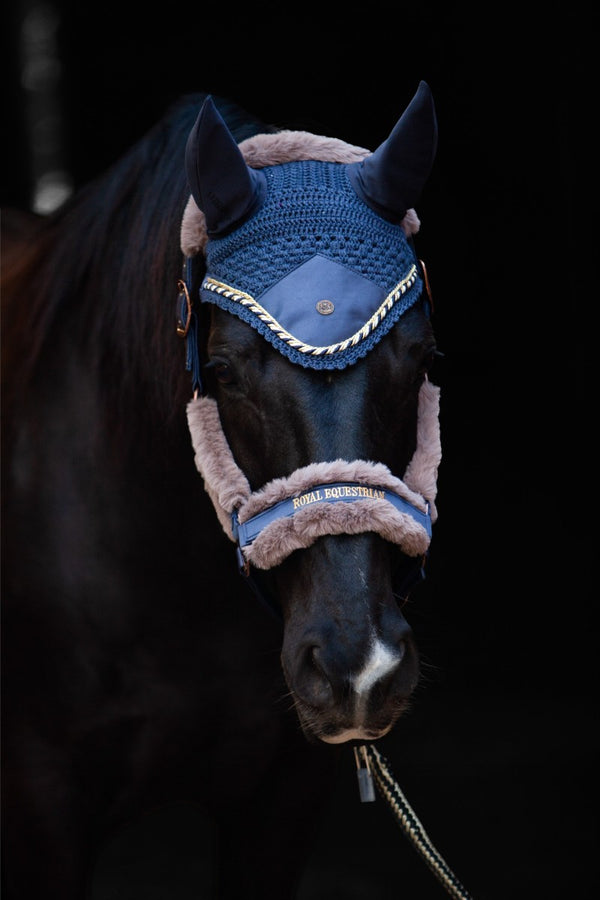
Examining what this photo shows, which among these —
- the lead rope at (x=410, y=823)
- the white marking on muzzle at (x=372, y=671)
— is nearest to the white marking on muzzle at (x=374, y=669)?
the white marking on muzzle at (x=372, y=671)

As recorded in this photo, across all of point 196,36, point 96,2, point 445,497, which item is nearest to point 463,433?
point 445,497

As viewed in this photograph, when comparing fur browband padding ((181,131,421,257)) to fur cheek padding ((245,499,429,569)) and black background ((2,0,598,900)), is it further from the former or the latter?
black background ((2,0,598,900))

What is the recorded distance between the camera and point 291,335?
1.59m

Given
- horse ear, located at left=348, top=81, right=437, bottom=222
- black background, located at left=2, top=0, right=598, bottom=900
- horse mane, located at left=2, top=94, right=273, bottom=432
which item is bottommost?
black background, located at left=2, top=0, right=598, bottom=900

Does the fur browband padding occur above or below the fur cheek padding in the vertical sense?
above

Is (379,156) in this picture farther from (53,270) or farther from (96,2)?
(96,2)

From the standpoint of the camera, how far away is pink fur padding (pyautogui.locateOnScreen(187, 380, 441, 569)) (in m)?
1.54

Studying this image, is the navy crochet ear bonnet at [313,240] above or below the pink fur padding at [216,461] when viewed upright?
above

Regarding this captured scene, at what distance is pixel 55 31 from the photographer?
4.58m

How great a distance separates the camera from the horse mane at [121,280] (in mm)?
1972

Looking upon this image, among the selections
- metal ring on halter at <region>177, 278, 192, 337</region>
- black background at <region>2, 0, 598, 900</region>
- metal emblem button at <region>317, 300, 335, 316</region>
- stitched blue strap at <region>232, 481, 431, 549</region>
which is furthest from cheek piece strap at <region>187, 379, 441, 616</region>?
black background at <region>2, 0, 598, 900</region>

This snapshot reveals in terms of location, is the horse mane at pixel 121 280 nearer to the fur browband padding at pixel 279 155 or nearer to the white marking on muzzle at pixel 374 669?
the fur browband padding at pixel 279 155

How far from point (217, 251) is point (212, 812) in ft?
3.79

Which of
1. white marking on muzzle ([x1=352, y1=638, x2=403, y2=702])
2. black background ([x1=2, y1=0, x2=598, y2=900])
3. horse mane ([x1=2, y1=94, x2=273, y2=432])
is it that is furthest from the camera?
black background ([x1=2, y1=0, x2=598, y2=900])
